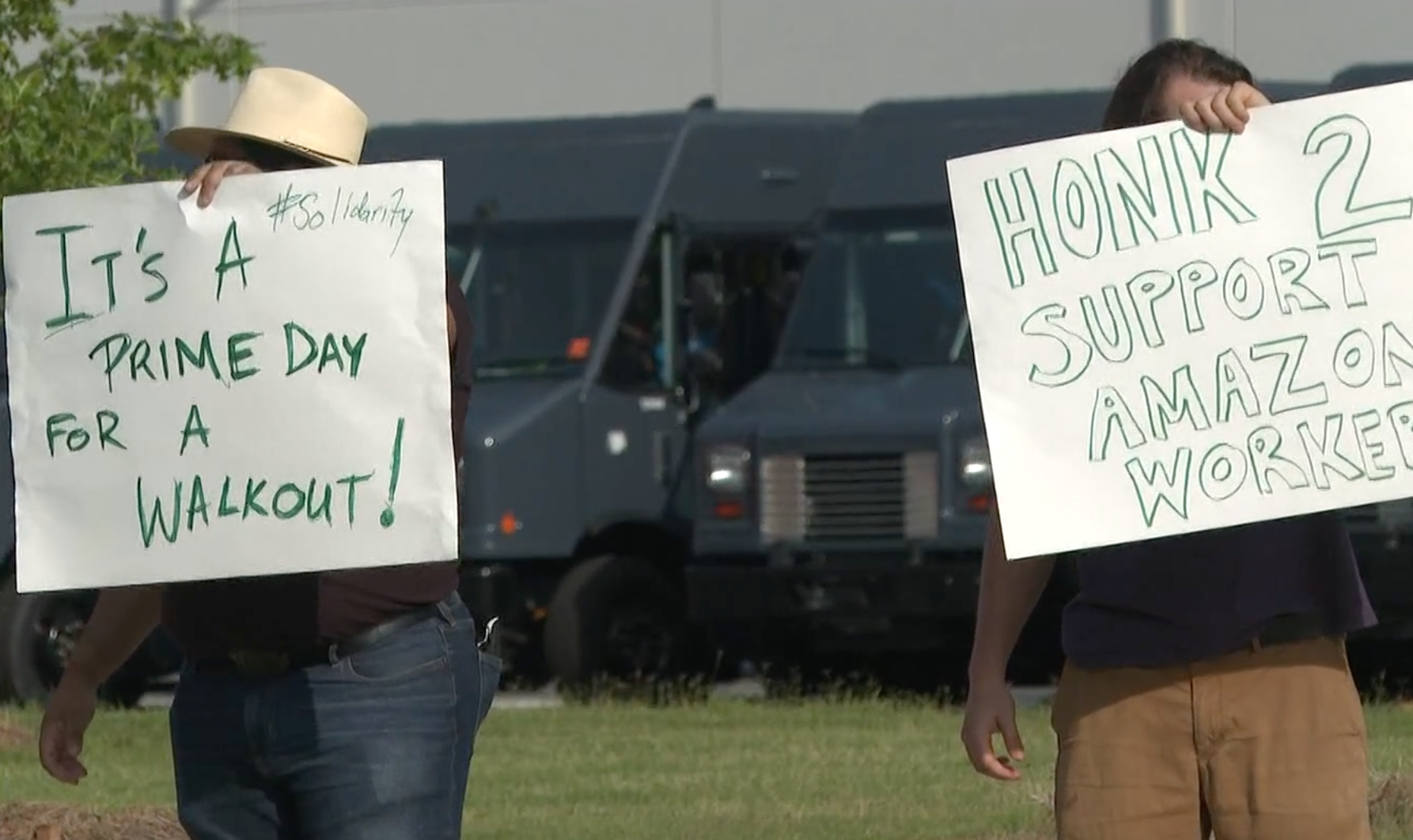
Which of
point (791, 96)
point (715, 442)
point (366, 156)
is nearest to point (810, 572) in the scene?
point (715, 442)

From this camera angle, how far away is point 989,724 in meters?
4.82

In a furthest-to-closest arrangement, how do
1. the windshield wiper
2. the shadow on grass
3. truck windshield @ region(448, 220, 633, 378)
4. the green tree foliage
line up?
truck windshield @ region(448, 220, 633, 378), the windshield wiper, the green tree foliage, the shadow on grass

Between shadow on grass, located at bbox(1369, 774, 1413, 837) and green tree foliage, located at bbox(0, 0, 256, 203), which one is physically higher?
green tree foliage, located at bbox(0, 0, 256, 203)

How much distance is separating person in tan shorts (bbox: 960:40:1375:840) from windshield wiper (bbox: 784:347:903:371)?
430 inches

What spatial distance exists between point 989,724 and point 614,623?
37.4 ft

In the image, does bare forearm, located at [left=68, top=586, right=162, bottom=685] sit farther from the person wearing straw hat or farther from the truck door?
the truck door

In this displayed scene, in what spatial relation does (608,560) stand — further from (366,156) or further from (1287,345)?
(1287,345)

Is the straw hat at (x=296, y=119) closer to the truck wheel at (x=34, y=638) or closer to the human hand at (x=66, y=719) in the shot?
the human hand at (x=66, y=719)

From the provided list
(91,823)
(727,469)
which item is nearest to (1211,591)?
(91,823)

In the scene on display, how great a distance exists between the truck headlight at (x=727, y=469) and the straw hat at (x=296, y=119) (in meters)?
10.3

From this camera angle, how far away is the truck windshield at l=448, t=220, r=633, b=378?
53.7 feet

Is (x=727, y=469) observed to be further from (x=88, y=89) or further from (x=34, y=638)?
(x=88, y=89)

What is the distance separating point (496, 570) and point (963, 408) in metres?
2.60

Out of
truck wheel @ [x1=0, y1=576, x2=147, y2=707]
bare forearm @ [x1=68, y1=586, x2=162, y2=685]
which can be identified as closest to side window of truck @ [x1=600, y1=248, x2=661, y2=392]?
truck wheel @ [x1=0, y1=576, x2=147, y2=707]
